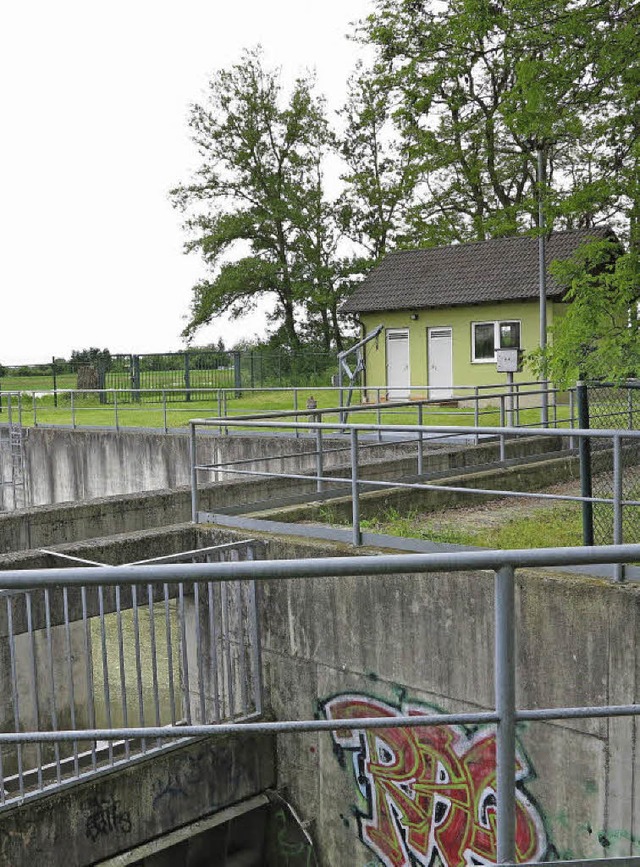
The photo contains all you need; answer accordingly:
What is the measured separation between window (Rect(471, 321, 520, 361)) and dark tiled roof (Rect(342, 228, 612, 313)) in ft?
2.89

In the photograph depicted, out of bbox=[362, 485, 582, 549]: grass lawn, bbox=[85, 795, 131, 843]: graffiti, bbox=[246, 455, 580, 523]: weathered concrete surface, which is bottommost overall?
bbox=[85, 795, 131, 843]: graffiti

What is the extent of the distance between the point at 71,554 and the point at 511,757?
23.8 feet

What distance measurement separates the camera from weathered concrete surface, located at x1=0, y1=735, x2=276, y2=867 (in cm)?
748

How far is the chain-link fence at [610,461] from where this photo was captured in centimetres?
827

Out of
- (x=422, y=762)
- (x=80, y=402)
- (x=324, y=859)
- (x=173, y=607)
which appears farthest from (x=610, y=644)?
(x=80, y=402)

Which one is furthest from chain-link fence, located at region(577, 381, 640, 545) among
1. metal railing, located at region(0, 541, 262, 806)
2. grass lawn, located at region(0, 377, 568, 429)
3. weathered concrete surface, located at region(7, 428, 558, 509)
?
grass lawn, located at region(0, 377, 568, 429)

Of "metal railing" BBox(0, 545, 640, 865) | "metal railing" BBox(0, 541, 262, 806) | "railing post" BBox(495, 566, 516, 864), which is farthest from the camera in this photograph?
"metal railing" BBox(0, 541, 262, 806)

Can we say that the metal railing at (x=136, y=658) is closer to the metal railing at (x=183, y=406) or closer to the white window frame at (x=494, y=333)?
the metal railing at (x=183, y=406)

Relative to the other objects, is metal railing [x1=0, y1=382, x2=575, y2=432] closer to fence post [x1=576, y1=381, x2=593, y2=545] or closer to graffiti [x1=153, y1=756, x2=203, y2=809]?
fence post [x1=576, y1=381, x2=593, y2=545]

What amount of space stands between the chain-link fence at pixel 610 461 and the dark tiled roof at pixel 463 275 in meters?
13.6

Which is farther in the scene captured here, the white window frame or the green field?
the white window frame

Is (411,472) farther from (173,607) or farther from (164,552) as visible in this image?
(164,552)

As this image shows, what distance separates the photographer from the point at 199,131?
4484 centimetres

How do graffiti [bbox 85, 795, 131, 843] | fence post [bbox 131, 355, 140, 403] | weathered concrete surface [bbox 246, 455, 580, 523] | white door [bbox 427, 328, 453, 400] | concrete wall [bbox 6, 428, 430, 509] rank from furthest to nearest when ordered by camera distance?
1. fence post [bbox 131, 355, 140, 403]
2. white door [bbox 427, 328, 453, 400]
3. concrete wall [bbox 6, 428, 430, 509]
4. weathered concrete surface [bbox 246, 455, 580, 523]
5. graffiti [bbox 85, 795, 131, 843]
